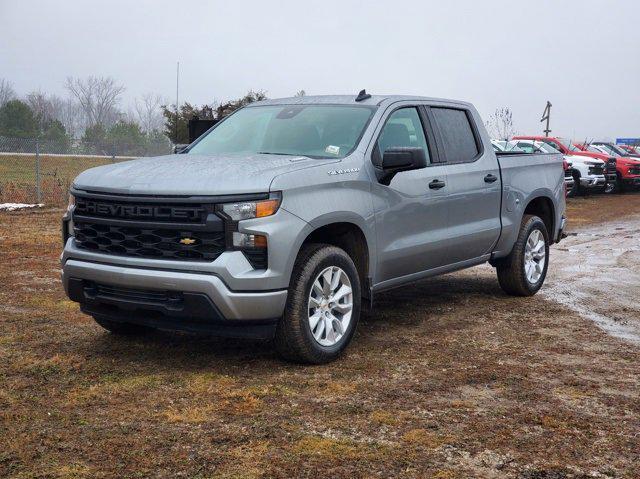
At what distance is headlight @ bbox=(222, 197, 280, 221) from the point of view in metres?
5.43

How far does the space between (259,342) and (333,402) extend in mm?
1656

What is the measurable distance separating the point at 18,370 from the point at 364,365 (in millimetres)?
2316

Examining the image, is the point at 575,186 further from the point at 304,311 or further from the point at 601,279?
the point at 304,311

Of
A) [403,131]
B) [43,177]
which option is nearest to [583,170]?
[43,177]

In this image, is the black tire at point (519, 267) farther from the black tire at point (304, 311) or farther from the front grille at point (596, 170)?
the front grille at point (596, 170)

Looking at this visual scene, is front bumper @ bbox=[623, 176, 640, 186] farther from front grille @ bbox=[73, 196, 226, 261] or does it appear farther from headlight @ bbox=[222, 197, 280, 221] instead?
front grille @ bbox=[73, 196, 226, 261]

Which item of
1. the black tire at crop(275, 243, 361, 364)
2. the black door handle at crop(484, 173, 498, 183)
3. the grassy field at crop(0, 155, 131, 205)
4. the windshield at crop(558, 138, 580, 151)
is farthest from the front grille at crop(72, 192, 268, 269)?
the windshield at crop(558, 138, 580, 151)

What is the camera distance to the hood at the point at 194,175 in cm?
548

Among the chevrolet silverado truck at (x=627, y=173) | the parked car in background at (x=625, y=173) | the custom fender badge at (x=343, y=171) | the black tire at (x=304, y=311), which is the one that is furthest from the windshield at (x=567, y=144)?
the black tire at (x=304, y=311)

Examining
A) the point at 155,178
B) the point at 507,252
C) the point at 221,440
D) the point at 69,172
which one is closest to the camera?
the point at 221,440

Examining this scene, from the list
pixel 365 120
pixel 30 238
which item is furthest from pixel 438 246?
pixel 30 238

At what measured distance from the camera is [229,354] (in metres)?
6.31

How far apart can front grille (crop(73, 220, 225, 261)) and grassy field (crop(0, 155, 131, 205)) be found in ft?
48.5

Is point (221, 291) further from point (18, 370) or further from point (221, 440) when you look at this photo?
point (18, 370)
